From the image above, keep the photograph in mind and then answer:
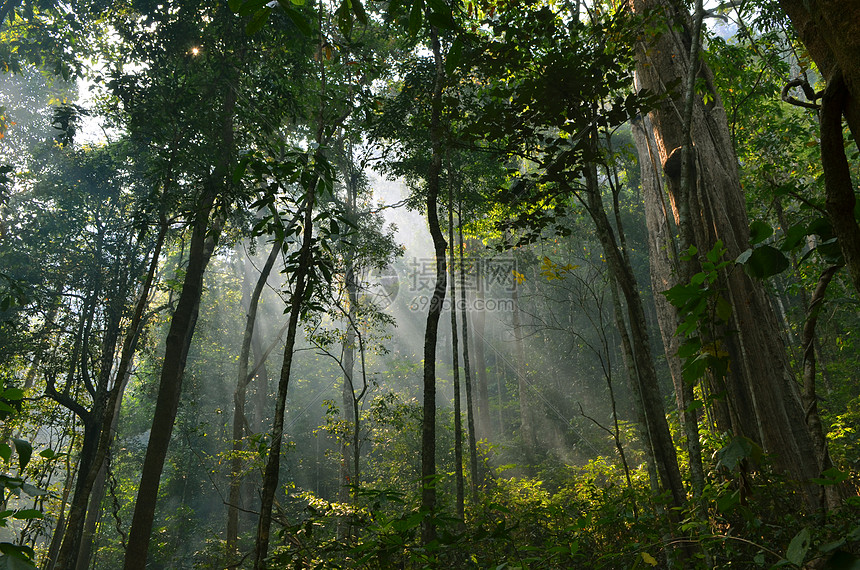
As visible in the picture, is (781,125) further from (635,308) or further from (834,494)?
(834,494)

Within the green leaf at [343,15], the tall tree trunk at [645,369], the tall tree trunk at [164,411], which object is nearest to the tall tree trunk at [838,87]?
the green leaf at [343,15]

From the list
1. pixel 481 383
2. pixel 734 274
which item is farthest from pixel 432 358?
pixel 481 383

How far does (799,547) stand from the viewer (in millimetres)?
852

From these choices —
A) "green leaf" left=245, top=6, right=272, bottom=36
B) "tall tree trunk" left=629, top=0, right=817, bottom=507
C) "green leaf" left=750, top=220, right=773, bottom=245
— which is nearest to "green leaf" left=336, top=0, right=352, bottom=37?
"green leaf" left=245, top=6, right=272, bottom=36

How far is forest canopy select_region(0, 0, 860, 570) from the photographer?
1523 mm

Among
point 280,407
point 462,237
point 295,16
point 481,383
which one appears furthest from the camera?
point 481,383

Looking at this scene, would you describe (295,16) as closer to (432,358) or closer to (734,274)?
(432,358)

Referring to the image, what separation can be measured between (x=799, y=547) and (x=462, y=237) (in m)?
8.71

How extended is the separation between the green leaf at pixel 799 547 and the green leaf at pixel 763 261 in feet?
1.64

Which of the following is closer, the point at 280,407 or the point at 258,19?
the point at 258,19

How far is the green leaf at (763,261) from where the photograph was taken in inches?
40.6

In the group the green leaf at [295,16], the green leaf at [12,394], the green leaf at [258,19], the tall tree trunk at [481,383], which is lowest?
the green leaf at [12,394]

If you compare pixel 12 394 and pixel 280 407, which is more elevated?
pixel 280 407

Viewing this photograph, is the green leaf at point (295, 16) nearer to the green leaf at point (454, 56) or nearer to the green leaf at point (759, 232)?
the green leaf at point (454, 56)
